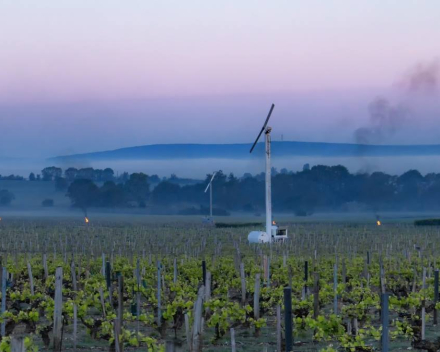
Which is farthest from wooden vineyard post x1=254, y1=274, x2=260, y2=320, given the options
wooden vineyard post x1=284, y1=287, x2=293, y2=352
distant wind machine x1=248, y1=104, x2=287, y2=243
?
distant wind machine x1=248, y1=104, x2=287, y2=243

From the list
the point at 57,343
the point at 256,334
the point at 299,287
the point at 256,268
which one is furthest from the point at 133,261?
the point at 57,343

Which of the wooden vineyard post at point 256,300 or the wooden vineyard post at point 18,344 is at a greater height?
the wooden vineyard post at point 18,344

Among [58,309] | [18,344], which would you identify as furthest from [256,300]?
[18,344]

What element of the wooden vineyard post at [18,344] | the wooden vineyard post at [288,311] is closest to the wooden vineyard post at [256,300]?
the wooden vineyard post at [288,311]

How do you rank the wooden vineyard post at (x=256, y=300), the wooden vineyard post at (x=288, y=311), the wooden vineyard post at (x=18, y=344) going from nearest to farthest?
1. the wooden vineyard post at (x=18, y=344)
2. the wooden vineyard post at (x=288, y=311)
3. the wooden vineyard post at (x=256, y=300)

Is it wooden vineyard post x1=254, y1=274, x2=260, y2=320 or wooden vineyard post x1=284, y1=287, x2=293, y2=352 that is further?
wooden vineyard post x1=254, y1=274, x2=260, y2=320

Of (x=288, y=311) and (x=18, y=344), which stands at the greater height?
(x=18, y=344)

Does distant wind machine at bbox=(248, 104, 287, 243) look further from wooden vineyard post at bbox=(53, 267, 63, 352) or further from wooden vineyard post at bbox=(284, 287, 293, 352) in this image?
wooden vineyard post at bbox=(284, 287, 293, 352)

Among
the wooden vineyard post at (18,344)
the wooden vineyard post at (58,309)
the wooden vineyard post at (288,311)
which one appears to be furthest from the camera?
the wooden vineyard post at (58,309)

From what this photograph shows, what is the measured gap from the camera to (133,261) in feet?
108

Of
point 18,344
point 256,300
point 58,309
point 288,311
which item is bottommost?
point 256,300

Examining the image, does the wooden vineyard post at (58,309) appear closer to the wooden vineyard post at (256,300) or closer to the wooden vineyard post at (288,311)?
the wooden vineyard post at (288,311)

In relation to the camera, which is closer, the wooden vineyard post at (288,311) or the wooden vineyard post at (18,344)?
the wooden vineyard post at (18,344)

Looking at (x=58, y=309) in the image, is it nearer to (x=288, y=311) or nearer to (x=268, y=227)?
(x=288, y=311)
